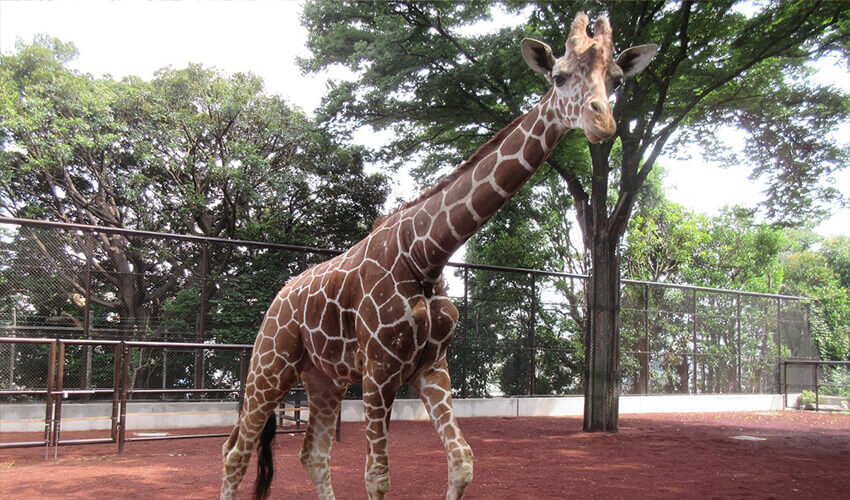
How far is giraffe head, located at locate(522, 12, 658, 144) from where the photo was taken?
2.62 m

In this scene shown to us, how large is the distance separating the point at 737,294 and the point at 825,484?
11.1 meters

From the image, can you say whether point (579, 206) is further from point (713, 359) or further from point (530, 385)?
point (713, 359)

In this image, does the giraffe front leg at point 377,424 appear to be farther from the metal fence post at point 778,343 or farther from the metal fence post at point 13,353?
the metal fence post at point 778,343

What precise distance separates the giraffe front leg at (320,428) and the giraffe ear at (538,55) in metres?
2.41

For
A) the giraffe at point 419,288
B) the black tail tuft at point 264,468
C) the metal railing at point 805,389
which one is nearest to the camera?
the giraffe at point 419,288

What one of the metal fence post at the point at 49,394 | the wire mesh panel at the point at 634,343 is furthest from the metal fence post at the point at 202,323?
the wire mesh panel at the point at 634,343

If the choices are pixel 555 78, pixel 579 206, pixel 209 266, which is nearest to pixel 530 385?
pixel 579 206

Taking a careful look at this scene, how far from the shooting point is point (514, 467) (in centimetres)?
658

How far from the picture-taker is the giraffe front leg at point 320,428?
4105mm

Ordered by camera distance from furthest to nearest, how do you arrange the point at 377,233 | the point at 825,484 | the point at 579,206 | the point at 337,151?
the point at 337,151 < the point at 579,206 < the point at 825,484 < the point at 377,233

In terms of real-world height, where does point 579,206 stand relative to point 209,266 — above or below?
above

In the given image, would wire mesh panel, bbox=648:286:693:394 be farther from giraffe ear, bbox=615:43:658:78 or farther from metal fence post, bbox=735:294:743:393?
giraffe ear, bbox=615:43:658:78

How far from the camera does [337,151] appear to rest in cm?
1670

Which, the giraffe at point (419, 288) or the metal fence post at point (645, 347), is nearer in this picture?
the giraffe at point (419, 288)
